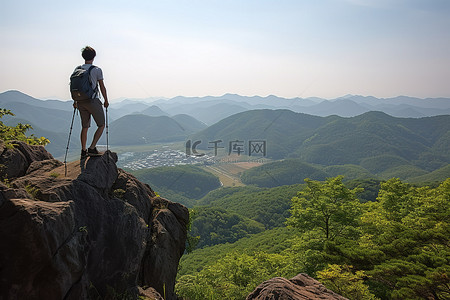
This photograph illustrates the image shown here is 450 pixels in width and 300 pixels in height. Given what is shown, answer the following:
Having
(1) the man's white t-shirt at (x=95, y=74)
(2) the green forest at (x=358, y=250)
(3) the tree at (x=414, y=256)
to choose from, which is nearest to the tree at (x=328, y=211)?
(2) the green forest at (x=358, y=250)

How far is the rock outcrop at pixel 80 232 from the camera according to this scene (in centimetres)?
553

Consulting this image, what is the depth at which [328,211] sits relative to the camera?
2267 cm

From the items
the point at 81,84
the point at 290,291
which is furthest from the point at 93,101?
the point at 290,291

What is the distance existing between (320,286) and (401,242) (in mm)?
8406

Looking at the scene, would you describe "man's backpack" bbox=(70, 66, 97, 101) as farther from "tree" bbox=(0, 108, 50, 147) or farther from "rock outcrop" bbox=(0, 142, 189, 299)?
"tree" bbox=(0, 108, 50, 147)

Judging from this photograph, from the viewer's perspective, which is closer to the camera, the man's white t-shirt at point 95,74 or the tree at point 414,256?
the man's white t-shirt at point 95,74

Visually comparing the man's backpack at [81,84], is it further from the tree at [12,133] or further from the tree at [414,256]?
the tree at [414,256]

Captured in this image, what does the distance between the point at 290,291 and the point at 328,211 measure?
1506 centimetres

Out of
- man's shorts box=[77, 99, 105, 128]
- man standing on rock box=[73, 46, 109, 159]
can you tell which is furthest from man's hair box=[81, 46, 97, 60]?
man's shorts box=[77, 99, 105, 128]

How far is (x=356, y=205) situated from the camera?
77.5ft

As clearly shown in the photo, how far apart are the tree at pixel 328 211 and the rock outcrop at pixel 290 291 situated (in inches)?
470

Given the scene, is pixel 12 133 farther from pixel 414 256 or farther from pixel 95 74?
pixel 414 256

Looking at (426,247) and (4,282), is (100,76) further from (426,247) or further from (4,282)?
(426,247)

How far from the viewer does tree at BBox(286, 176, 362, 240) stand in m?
22.4
